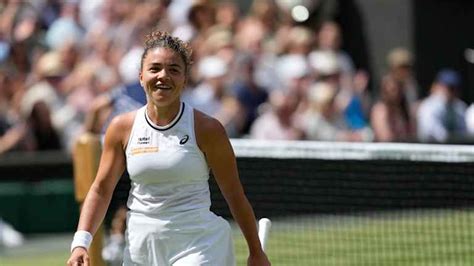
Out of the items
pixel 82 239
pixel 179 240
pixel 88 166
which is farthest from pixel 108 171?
pixel 88 166

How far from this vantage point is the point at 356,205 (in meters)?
14.4

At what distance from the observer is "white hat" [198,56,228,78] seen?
17812 mm

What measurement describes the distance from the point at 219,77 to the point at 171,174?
10.4 meters

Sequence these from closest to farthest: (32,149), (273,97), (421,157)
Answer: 1. (421,157)
2. (32,149)
3. (273,97)

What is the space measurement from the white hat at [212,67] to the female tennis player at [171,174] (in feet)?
33.6

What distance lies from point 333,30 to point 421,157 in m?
8.27

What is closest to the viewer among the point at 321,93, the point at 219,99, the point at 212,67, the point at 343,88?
the point at 219,99

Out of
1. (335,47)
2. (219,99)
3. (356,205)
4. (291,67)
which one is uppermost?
(335,47)

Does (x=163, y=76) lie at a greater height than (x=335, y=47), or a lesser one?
lesser

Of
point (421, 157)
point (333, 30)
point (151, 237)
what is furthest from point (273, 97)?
point (151, 237)

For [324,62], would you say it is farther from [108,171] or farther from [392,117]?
[108,171]

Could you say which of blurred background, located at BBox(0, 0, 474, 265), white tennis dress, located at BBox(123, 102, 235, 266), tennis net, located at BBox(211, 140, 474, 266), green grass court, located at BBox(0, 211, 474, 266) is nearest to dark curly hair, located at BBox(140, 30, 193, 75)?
white tennis dress, located at BBox(123, 102, 235, 266)

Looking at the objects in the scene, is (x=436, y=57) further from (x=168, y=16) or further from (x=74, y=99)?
(x=74, y=99)

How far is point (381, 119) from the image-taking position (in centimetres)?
1822
